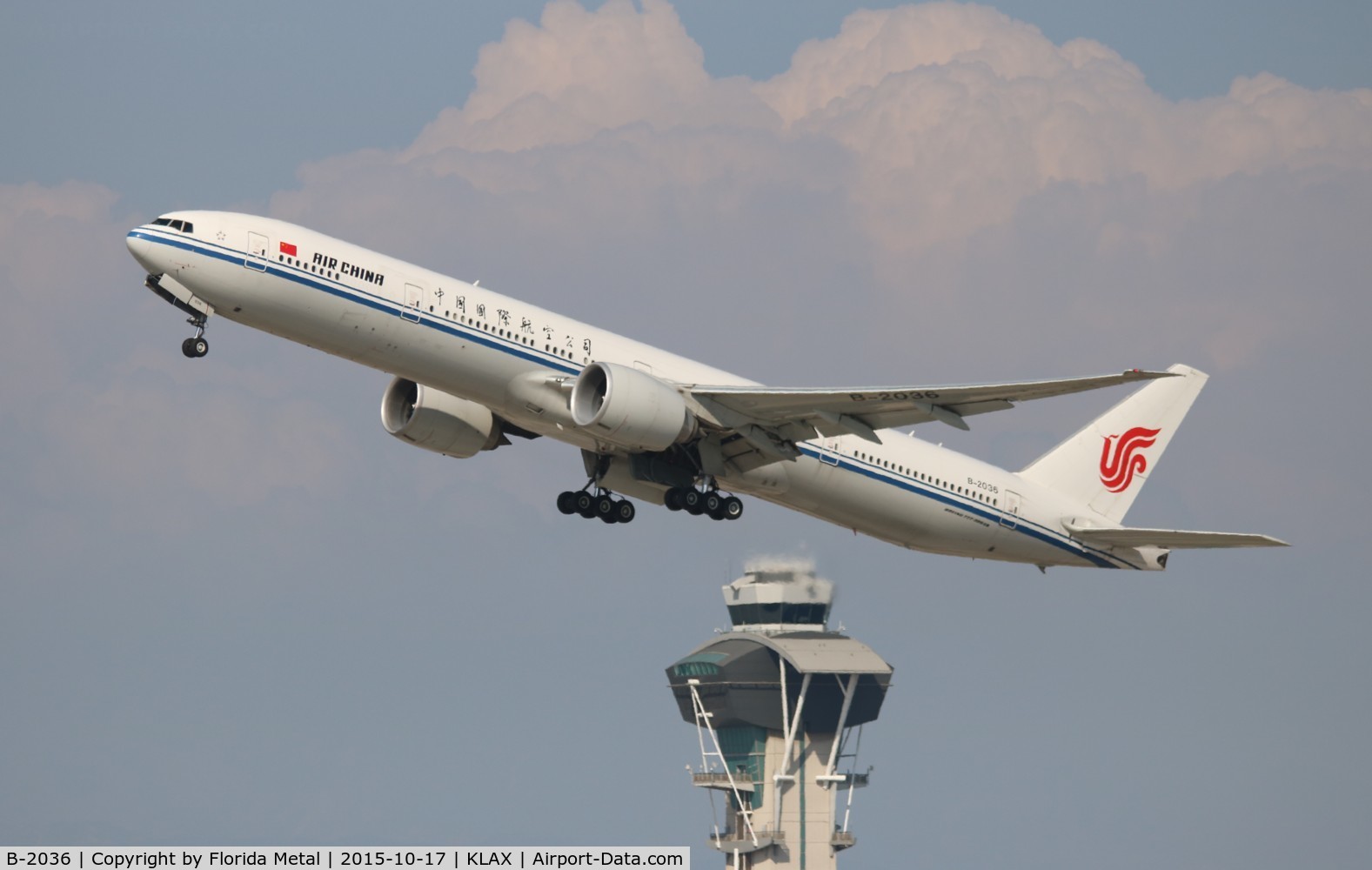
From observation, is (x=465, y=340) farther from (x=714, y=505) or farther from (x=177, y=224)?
(x=714, y=505)

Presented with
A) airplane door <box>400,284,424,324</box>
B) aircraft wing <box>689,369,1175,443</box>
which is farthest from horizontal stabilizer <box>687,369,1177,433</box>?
airplane door <box>400,284,424,324</box>

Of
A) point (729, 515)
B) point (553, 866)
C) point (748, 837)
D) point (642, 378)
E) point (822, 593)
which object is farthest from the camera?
point (748, 837)

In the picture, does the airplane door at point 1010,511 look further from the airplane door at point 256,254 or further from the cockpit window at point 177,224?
the cockpit window at point 177,224

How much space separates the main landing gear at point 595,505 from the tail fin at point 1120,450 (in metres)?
12.2

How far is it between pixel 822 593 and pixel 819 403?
54.2 meters

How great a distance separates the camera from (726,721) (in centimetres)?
11594

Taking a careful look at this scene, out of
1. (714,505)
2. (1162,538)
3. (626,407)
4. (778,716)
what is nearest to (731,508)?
(714,505)

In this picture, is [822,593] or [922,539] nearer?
[922,539]

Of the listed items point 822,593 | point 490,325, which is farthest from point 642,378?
point 822,593

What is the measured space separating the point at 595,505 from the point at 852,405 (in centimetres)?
853

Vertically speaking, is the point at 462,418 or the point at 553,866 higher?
the point at 462,418

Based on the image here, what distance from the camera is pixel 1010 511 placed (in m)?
55.2

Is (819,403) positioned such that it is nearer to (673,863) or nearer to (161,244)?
(673,863)

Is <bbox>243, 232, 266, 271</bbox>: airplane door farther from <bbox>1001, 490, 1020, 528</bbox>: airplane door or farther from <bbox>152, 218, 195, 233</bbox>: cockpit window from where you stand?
<bbox>1001, 490, 1020, 528</bbox>: airplane door
